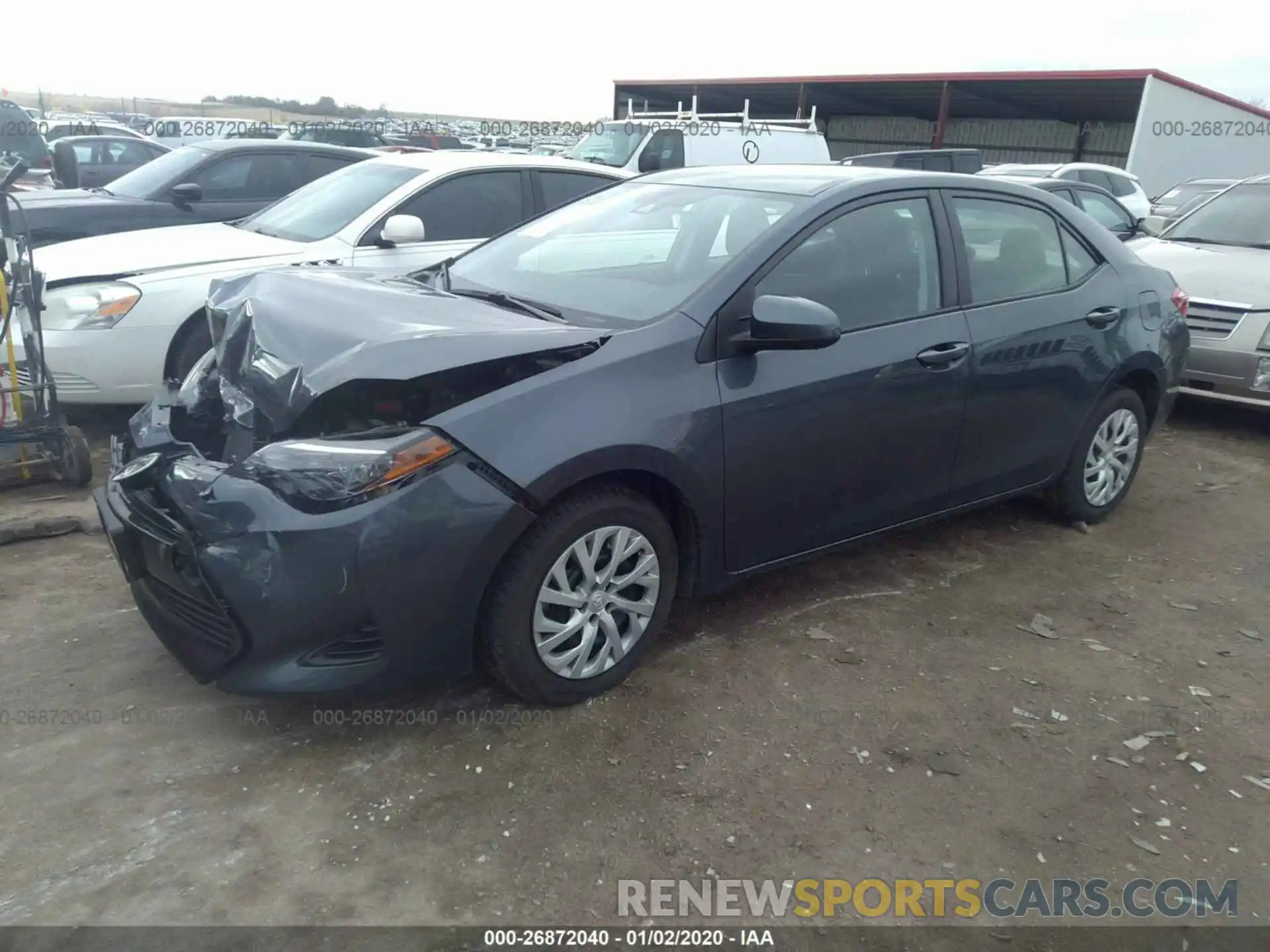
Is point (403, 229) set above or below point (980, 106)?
below

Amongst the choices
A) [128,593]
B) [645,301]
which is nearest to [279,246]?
[128,593]

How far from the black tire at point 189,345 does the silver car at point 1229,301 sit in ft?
18.9

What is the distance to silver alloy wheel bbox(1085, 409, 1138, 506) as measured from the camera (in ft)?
15.3

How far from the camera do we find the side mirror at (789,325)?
311 cm

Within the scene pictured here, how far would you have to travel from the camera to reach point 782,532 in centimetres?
347

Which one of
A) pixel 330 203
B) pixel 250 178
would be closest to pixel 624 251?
pixel 330 203

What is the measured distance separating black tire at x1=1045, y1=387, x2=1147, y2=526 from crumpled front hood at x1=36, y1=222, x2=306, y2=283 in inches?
169

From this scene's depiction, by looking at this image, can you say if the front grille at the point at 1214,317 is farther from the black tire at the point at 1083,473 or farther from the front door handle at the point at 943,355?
the front door handle at the point at 943,355

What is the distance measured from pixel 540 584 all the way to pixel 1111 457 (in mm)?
3198

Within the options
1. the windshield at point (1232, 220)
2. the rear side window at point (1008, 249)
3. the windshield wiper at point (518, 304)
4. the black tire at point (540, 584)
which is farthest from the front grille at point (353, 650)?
the windshield at point (1232, 220)

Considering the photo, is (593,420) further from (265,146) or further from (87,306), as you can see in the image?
(265,146)

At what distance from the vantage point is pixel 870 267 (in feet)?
12.0

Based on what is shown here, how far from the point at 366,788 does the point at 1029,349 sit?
10.0 feet

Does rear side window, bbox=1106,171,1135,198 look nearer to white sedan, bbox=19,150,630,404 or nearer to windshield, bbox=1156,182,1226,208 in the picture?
windshield, bbox=1156,182,1226,208
